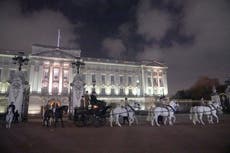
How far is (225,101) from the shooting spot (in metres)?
26.8

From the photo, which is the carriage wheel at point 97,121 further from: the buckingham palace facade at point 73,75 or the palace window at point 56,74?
the palace window at point 56,74

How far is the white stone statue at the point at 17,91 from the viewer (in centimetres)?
1828

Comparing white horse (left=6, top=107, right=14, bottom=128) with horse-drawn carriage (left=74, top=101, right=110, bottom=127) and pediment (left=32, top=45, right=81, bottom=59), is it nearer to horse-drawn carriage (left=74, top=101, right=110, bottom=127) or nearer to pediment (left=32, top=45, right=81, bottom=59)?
horse-drawn carriage (left=74, top=101, right=110, bottom=127)

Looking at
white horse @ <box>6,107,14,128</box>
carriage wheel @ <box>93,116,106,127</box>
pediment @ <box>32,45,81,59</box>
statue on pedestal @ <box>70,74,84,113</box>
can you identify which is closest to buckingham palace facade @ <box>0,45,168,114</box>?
pediment @ <box>32,45,81,59</box>

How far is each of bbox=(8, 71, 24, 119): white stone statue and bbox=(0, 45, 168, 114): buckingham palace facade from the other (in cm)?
2692

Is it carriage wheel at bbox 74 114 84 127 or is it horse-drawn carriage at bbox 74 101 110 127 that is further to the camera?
carriage wheel at bbox 74 114 84 127

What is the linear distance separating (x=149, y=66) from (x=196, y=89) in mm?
19131

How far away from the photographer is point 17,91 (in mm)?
18516

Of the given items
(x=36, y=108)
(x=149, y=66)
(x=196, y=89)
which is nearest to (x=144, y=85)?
(x=149, y=66)

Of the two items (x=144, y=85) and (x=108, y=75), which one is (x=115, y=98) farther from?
(x=144, y=85)

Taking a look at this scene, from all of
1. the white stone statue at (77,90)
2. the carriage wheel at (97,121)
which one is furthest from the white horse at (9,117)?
the carriage wheel at (97,121)

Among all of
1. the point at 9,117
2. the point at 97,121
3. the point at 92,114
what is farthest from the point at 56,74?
the point at 97,121

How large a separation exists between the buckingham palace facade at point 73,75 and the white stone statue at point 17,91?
2692 centimetres

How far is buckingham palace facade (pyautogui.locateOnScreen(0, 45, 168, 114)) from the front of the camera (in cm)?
5107
